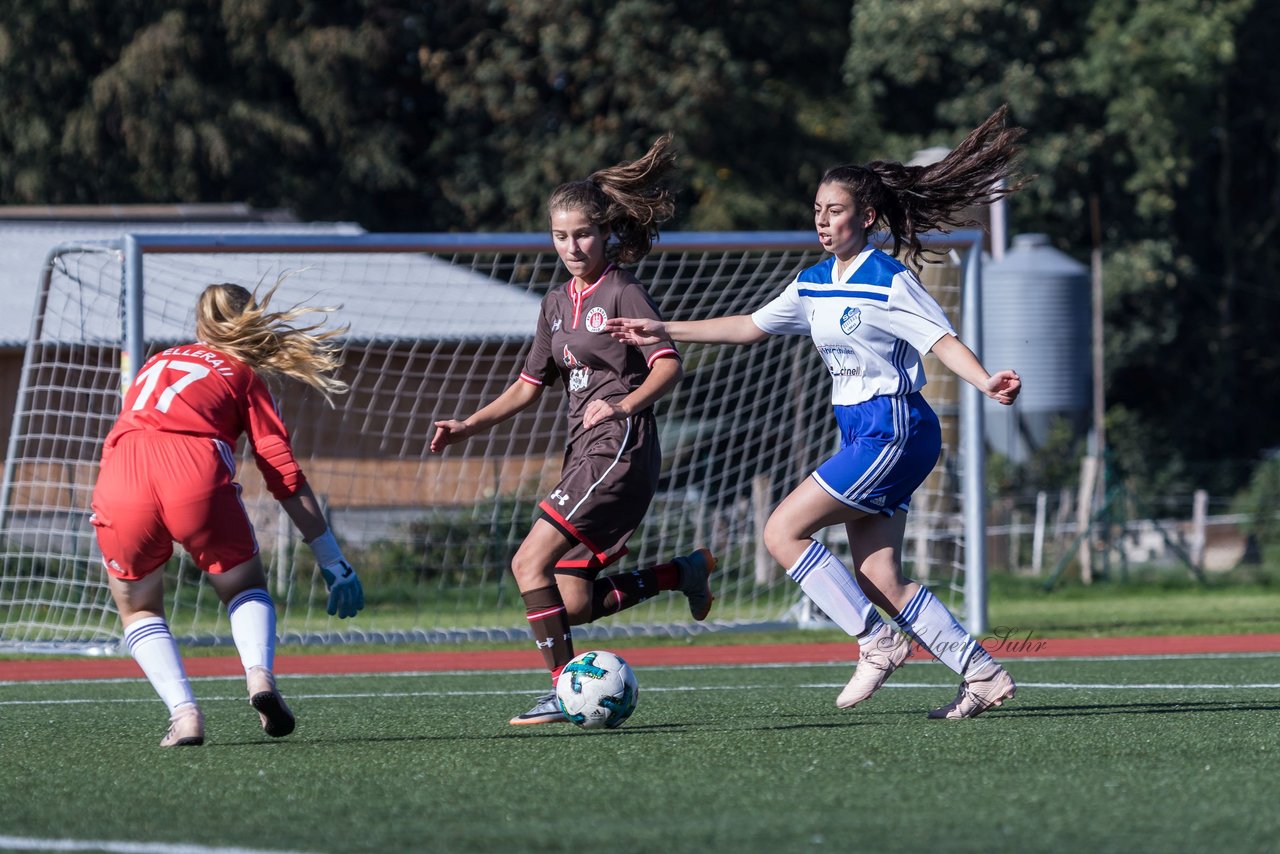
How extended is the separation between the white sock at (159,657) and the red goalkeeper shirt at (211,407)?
1.81 feet

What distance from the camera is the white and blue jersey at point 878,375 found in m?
5.57

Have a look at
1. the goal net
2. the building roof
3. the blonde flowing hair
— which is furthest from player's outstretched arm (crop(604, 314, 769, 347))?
the goal net

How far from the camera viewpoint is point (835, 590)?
5707mm

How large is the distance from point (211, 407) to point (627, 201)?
1.71 meters

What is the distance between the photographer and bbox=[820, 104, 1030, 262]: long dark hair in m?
6.00

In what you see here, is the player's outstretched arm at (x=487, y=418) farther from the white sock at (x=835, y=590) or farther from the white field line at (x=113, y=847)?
the white field line at (x=113, y=847)

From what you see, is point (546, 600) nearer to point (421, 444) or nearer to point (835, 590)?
point (835, 590)

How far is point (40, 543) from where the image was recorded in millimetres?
12203

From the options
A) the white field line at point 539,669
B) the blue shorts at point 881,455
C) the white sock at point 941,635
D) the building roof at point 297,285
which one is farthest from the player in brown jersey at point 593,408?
the white field line at point 539,669

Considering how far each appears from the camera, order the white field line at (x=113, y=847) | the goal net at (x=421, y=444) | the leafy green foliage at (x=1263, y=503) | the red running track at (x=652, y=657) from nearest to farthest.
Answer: the white field line at (x=113, y=847), the red running track at (x=652, y=657), the goal net at (x=421, y=444), the leafy green foliage at (x=1263, y=503)

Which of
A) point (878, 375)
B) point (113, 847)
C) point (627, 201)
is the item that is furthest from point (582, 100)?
point (113, 847)

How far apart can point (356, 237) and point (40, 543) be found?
3.96m

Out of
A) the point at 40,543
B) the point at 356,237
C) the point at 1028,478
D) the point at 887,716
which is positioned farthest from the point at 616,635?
the point at 1028,478

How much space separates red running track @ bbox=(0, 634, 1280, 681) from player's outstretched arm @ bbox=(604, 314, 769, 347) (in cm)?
392
